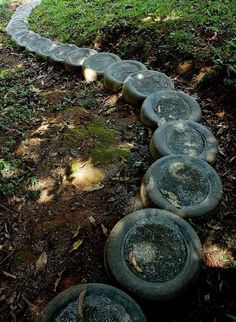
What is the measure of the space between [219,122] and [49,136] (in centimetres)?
330

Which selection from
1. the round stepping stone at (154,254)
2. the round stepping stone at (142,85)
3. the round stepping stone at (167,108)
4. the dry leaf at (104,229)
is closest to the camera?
the round stepping stone at (154,254)

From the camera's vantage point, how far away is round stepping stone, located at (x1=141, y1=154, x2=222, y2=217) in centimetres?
391

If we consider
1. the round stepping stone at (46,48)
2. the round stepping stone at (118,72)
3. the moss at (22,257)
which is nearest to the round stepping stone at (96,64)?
the round stepping stone at (118,72)

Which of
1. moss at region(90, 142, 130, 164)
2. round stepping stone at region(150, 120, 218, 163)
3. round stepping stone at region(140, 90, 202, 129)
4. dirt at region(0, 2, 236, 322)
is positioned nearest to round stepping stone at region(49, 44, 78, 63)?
dirt at region(0, 2, 236, 322)

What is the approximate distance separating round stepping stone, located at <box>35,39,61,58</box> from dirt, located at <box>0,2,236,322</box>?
2897mm

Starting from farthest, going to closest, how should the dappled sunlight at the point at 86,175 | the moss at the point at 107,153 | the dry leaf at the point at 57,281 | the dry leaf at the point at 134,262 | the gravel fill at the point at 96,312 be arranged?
the moss at the point at 107,153 < the dappled sunlight at the point at 86,175 < the dry leaf at the point at 57,281 < the dry leaf at the point at 134,262 < the gravel fill at the point at 96,312

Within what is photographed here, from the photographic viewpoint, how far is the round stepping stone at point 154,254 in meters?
3.16

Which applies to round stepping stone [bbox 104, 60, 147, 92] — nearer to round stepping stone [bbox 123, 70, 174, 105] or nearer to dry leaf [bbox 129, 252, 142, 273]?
round stepping stone [bbox 123, 70, 174, 105]

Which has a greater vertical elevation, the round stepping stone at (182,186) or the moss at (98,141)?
the round stepping stone at (182,186)

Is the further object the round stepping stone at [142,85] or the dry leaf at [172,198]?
the round stepping stone at [142,85]

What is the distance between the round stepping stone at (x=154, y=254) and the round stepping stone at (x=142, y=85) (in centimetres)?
308

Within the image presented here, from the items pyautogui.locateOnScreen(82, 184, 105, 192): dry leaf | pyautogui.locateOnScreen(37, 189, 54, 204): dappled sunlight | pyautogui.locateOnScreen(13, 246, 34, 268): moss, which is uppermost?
pyautogui.locateOnScreen(82, 184, 105, 192): dry leaf

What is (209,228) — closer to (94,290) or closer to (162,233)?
(162,233)

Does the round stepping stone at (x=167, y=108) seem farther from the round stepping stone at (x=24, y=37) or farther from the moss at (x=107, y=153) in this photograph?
the round stepping stone at (x=24, y=37)
